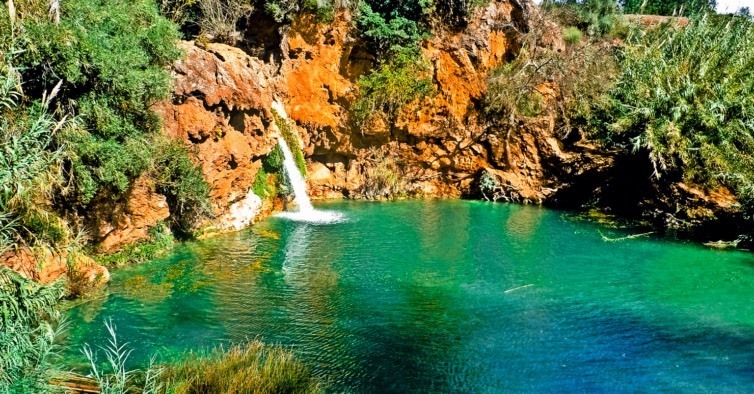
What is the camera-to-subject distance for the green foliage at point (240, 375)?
289 inches

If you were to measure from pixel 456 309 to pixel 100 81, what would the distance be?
947 cm

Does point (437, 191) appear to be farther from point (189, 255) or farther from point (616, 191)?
point (189, 255)

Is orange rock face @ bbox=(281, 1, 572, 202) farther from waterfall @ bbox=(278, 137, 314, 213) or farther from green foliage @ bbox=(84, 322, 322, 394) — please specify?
green foliage @ bbox=(84, 322, 322, 394)

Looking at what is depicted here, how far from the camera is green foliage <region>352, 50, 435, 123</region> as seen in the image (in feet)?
86.2

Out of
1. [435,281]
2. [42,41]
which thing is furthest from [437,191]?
[42,41]

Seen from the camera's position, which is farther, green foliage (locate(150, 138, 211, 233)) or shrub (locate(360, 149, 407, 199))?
shrub (locate(360, 149, 407, 199))

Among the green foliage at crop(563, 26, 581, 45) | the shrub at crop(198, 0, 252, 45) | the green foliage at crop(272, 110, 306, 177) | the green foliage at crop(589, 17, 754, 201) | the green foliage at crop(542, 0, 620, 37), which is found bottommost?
the green foliage at crop(272, 110, 306, 177)

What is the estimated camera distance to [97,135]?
12.4m

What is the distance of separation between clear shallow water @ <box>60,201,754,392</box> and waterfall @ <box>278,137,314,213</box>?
4.47 meters

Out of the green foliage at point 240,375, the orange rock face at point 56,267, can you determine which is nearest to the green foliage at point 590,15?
the orange rock face at point 56,267

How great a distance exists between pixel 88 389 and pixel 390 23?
74.2 feet

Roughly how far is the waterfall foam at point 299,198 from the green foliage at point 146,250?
6.11 metres

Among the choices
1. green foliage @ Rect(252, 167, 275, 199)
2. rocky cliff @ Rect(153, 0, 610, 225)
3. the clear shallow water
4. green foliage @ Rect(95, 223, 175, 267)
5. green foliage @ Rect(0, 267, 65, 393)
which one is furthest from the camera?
rocky cliff @ Rect(153, 0, 610, 225)

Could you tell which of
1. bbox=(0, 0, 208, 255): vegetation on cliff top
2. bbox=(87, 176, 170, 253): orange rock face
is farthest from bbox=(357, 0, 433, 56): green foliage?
bbox=(87, 176, 170, 253): orange rock face
